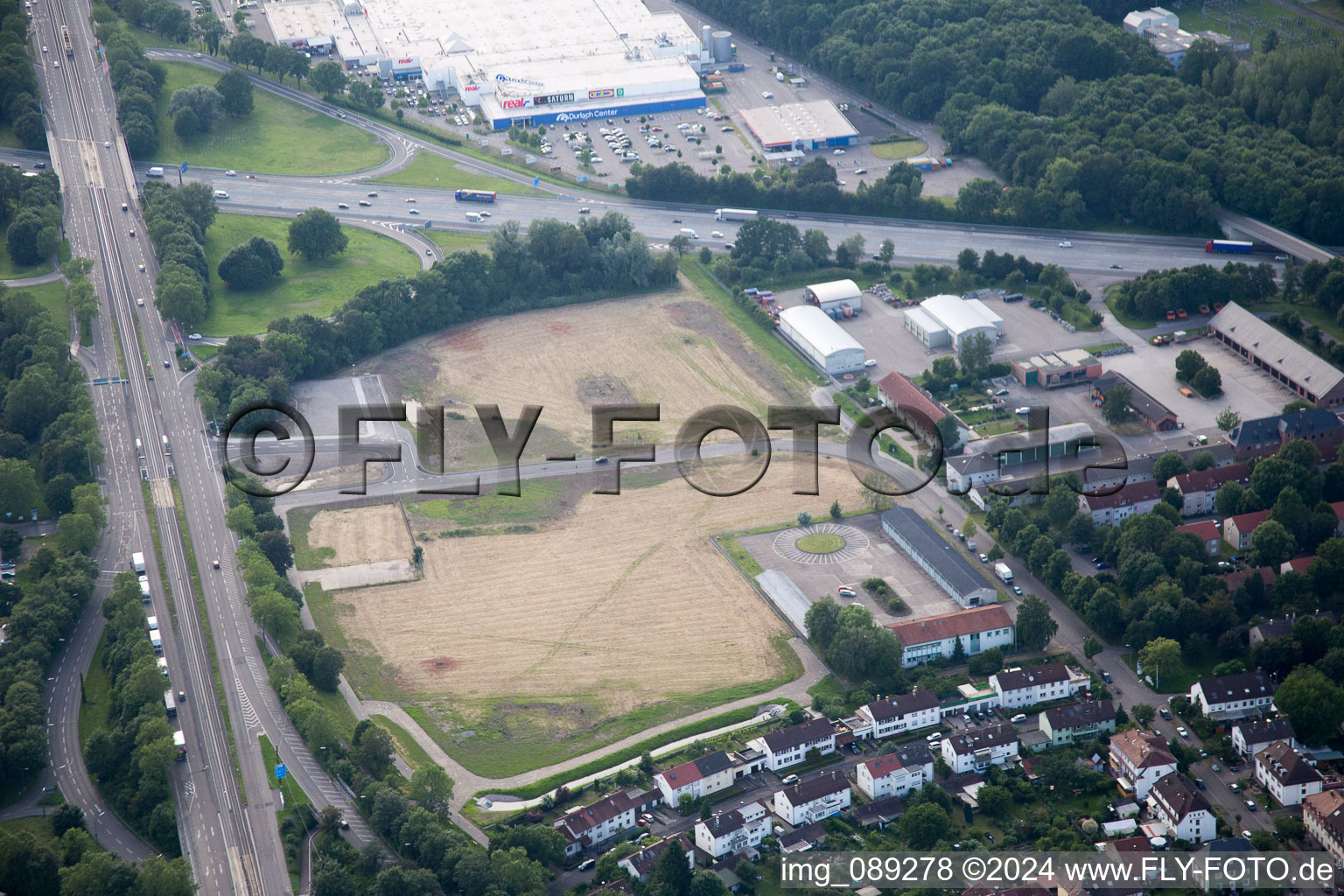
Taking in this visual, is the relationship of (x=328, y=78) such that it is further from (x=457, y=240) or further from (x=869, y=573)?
(x=869, y=573)

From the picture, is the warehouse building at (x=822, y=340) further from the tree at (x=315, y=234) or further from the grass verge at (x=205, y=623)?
the grass verge at (x=205, y=623)

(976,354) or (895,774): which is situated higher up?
(976,354)

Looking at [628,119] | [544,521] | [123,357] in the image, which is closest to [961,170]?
[628,119]

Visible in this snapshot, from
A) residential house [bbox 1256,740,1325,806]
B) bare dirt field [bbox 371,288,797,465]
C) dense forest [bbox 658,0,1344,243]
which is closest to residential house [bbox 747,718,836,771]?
residential house [bbox 1256,740,1325,806]

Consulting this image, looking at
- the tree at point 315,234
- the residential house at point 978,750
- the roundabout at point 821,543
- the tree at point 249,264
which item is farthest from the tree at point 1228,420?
the tree at point 249,264

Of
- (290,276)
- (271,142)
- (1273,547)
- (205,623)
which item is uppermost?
(271,142)

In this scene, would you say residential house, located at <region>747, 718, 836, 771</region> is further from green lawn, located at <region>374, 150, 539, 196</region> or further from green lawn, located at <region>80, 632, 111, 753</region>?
green lawn, located at <region>374, 150, 539, 196</region>

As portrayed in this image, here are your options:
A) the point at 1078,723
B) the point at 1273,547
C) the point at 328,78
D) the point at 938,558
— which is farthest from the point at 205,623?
the point at 328,78
